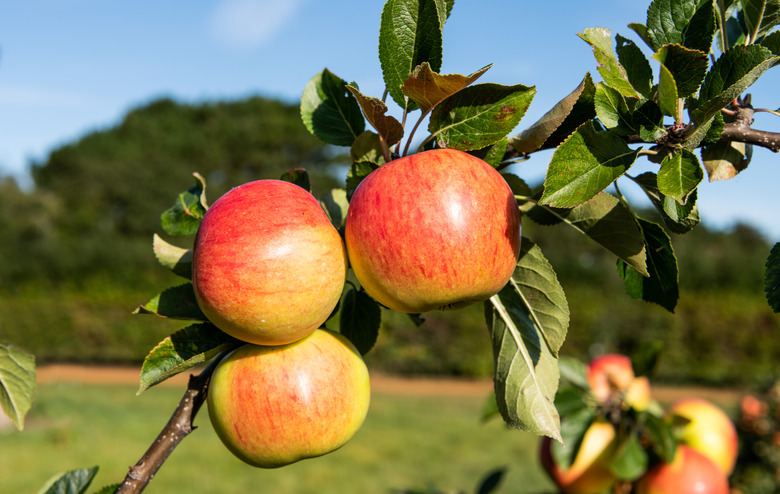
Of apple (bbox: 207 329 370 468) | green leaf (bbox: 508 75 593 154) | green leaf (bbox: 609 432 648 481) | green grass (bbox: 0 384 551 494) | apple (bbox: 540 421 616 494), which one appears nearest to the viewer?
green leaf (bbox: 508 75 593 154)

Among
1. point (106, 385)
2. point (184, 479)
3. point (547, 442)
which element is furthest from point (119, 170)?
point (547, 442)

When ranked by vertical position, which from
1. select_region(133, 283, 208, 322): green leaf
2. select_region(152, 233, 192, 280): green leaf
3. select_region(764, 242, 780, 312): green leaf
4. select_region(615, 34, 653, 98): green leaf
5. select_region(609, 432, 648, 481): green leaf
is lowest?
select_region(609, 432, 648, 481): green leaf

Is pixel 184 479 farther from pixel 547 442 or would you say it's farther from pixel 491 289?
pixel 491 289

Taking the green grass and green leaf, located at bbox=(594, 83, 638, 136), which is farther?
the green grass

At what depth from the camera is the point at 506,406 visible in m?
0.88

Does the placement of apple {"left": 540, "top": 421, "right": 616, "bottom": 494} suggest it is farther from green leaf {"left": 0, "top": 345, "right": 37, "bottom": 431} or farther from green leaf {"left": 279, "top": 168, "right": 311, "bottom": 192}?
green leaf {"left": 0, "top": 345, "right": 37, "bottom": 431}

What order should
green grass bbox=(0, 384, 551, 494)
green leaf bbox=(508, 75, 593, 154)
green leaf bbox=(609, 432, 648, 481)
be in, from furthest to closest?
green grass bbox=(0, 384, 551, 494)
green leaf bbox=(609, 432, 648, 481)
green leaf bbox=(508, 75, 593, 154)

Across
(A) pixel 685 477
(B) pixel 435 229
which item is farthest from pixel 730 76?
(A) pixel 685 477

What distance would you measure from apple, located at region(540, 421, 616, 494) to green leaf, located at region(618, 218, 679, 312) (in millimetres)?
898

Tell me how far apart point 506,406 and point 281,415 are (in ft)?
1.08

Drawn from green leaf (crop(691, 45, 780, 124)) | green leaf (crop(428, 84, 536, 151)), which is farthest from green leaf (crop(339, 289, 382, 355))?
green leaf (crop(691, 45, 780, 124))

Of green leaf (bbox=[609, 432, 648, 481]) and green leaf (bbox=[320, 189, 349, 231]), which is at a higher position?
green leaf (bbox=[320, 189, 349, 231])

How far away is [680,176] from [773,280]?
0.20 metres

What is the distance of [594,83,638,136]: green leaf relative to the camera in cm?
74
